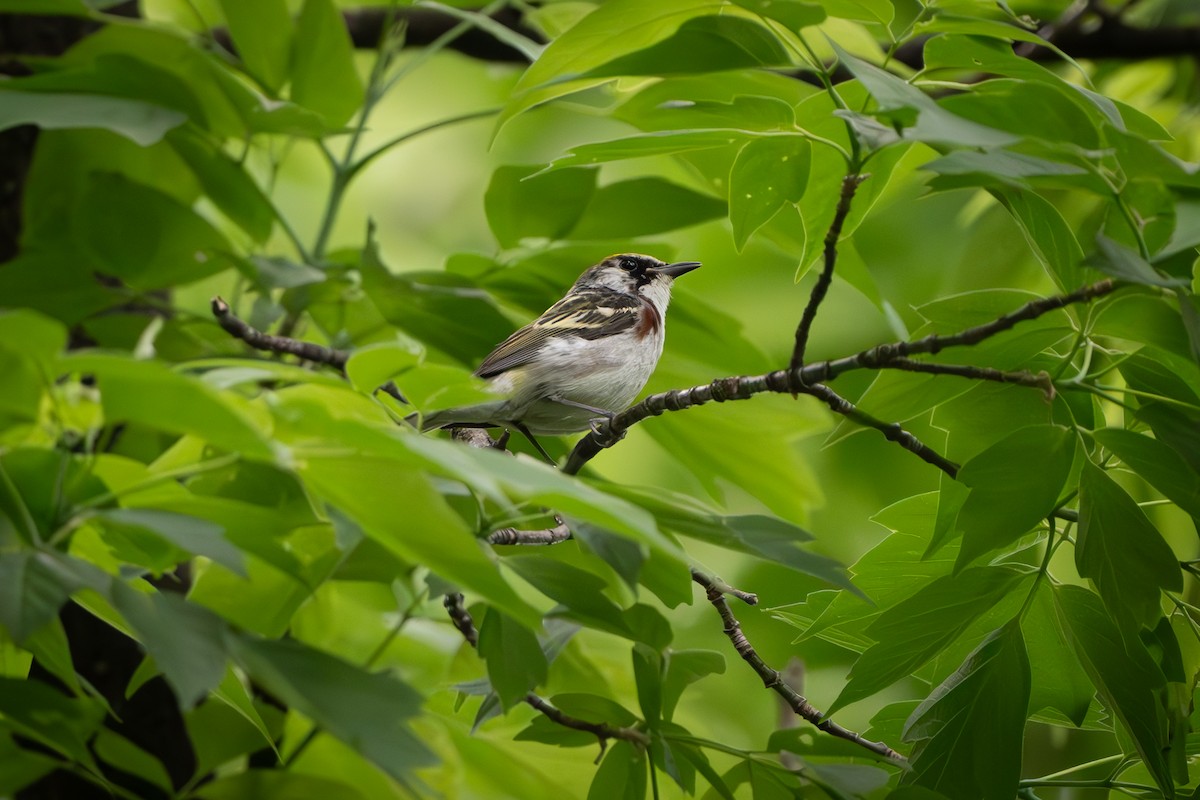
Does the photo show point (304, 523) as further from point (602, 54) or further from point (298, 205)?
point (298, 205)

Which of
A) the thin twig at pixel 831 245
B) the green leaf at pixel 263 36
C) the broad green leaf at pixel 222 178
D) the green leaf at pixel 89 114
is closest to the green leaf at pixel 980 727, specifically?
the thin twig at pixel 831 245

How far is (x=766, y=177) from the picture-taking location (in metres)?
1.45

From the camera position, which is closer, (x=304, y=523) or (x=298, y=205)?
(x=304, y=523)

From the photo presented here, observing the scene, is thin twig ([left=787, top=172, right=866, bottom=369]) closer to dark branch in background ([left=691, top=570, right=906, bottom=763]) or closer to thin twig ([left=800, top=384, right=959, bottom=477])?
thin twig ([left=800, top=384, right=959, bottom=477])

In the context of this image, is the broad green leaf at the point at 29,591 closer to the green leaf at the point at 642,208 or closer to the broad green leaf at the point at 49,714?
the broad green leaf at the point at 49,714

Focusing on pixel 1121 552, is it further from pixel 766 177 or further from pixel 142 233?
pixel 142 233

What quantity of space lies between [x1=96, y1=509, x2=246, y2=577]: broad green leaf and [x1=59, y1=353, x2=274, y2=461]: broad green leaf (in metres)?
0.10

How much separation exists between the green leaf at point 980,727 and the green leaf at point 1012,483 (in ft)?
0.76

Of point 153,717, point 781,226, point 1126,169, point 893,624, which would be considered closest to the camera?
point 1126,169

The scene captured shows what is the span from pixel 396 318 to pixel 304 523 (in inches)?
42.0

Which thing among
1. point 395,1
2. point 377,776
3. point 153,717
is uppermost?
point 395,1

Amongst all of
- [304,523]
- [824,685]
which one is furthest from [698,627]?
[304,523]

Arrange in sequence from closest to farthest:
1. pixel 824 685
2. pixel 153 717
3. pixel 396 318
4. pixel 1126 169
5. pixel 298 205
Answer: pixel 1126 169
pixel 396 318
pixel 153 717
pixel 824 685
pixel 298 205

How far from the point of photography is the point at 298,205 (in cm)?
501
